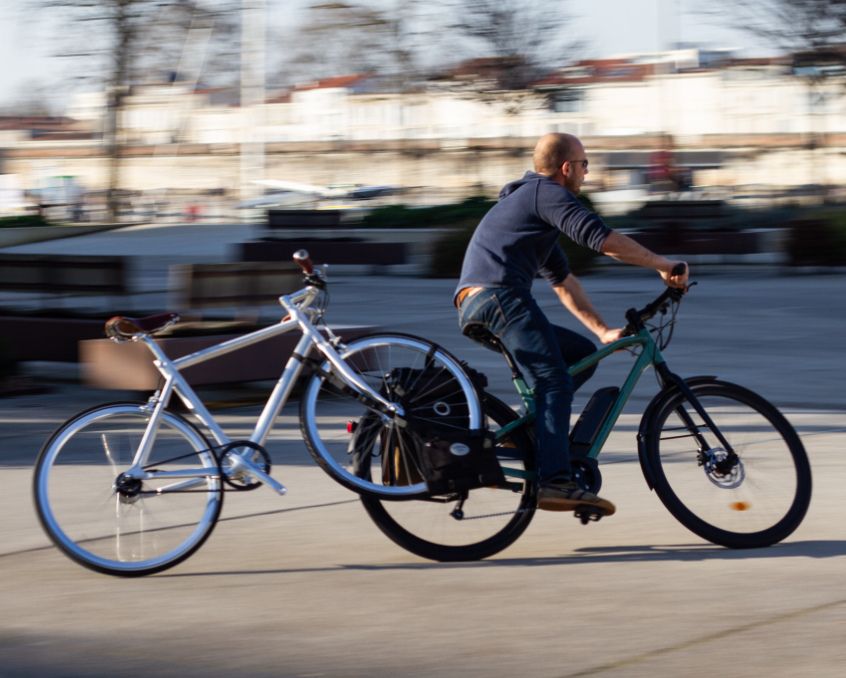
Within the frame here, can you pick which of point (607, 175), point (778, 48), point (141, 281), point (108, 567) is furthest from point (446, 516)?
point (607, 175)

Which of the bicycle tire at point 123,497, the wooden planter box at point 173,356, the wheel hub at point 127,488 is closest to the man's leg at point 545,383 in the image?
the bicycle tire at point 123,497

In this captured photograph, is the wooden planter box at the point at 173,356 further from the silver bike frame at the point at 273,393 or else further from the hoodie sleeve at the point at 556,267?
the silver bike frame at the point at 273,393

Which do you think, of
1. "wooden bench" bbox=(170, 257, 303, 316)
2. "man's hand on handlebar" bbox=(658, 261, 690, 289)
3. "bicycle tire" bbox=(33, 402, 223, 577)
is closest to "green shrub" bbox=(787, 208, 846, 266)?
"wooden bench" bbox=(170, 257, 303, 316)

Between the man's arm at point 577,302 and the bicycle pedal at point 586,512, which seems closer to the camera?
the bicycle pedal at point 586,512

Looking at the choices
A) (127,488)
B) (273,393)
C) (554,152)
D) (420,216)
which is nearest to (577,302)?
(554,152)

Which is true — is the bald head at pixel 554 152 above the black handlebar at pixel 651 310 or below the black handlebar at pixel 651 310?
above

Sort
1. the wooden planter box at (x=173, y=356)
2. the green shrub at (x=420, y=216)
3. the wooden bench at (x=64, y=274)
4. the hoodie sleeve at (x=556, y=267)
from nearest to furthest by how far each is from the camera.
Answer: the hoodie sleeve at (x=556, y=267) < the wooden planter box at (x=173, y=356) < the wooden bench at (x=64, y=274) < the green shrub at (x=420, y=216)

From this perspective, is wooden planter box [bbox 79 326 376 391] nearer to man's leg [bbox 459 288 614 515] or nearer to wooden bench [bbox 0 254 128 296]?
wooden bench [bbox 0 254 128 296]

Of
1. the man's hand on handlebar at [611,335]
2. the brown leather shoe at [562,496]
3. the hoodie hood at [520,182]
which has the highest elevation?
the hoodie hood at [520,182]

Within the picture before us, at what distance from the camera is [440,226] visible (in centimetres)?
3259

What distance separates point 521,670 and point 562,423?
1.49 m

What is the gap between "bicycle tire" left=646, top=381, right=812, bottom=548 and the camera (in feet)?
19.0

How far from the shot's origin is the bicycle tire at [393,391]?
5.50 m

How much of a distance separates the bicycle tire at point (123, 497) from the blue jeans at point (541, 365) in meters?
1.14
